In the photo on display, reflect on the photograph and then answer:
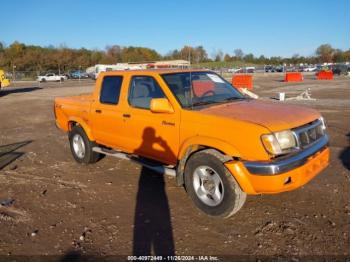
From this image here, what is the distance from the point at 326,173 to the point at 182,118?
10.1 feet

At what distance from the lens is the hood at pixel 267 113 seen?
4.48 metres

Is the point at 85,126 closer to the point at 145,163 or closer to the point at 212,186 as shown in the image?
the point at 145,163

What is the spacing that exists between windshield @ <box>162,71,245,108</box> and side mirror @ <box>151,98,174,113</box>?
18 centimetres

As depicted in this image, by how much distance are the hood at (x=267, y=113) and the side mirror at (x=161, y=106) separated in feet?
1.61

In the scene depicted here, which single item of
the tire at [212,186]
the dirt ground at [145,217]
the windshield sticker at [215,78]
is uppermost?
the windshield sticker at [215,78]

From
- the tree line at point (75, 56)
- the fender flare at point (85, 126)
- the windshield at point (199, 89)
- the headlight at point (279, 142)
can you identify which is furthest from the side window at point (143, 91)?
the tree line at point (75, 56)

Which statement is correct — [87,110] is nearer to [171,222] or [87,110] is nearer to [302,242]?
[171,222]

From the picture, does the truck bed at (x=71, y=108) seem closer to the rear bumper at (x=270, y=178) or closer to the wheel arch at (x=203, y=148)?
the wheel arch at (x=203, y=148)

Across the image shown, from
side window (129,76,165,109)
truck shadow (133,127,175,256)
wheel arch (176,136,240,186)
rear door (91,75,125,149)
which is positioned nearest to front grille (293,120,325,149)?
wheel arch (176,136,240,186)

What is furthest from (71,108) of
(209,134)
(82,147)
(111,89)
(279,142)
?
(279,142)

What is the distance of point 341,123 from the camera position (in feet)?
38.0

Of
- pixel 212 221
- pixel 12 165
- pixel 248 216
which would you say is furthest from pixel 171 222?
pixel 12 165

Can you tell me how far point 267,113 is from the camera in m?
4.81

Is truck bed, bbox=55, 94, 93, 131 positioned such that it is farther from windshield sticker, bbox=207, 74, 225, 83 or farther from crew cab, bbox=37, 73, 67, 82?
crew cab, bbox=37, 73, 67, 82
